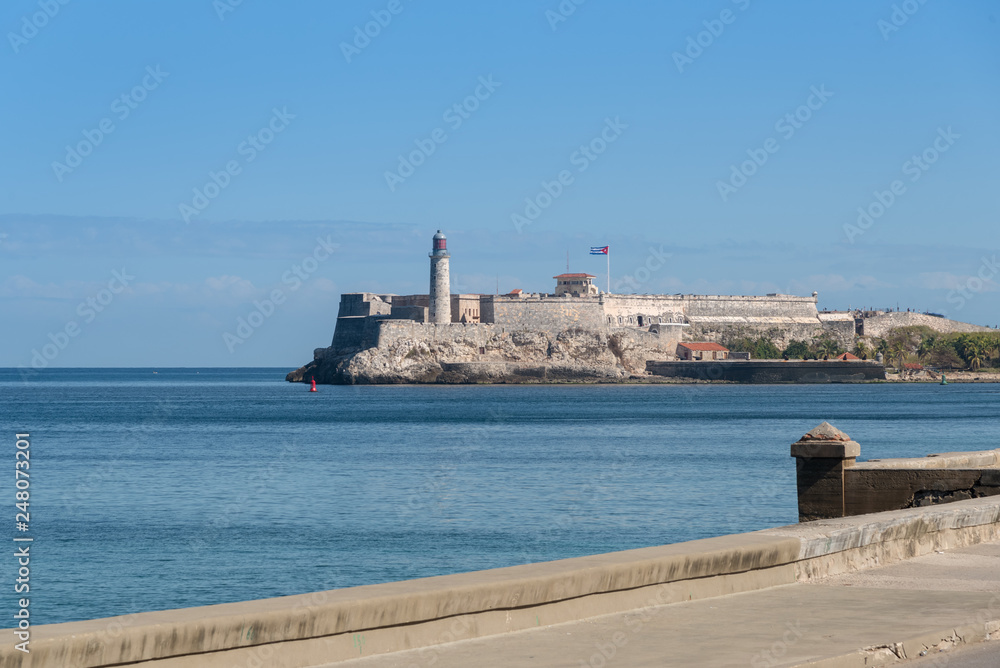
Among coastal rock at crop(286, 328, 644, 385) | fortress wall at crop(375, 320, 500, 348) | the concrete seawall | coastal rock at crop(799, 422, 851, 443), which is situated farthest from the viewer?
coastal rock at crop(286, 328, 644, 385)

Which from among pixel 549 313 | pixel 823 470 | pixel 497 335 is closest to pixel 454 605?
pixel 823 470

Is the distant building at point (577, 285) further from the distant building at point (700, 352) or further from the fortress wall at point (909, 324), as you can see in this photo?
the fortress wall at point (909, 324)

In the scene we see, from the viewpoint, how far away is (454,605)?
18.0ft

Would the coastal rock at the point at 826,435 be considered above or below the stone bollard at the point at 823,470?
above

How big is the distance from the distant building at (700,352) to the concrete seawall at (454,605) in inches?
4288

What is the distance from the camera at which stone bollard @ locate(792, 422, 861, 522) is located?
11641 mm

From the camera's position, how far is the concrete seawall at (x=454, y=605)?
180 inches

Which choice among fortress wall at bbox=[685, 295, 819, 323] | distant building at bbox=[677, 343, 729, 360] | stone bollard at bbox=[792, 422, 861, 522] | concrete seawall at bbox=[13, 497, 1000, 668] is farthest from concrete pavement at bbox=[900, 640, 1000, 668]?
fortress wall at bbox=[685, 295, 819, 323]

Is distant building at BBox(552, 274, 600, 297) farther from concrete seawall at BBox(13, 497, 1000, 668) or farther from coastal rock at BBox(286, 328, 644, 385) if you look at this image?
concrete seawall at BBox(13, 497, 1000, 668)

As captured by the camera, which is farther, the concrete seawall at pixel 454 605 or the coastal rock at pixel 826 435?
the coastal rock at pixel 826 435

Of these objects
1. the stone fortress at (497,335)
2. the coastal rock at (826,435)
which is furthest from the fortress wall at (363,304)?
the coastal rock at (826,435)

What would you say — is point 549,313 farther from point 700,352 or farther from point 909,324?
point 909,324

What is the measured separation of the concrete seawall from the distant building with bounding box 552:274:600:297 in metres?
111

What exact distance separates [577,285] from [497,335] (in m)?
14.7
